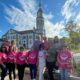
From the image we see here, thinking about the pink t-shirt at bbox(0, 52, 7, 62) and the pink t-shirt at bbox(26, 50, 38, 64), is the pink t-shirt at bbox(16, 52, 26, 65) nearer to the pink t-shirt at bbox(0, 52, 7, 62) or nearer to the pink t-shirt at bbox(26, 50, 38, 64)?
the pink t-shirt at bbox(26, 50, 38, 64)

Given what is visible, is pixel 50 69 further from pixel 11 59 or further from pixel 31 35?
pixel 31 35

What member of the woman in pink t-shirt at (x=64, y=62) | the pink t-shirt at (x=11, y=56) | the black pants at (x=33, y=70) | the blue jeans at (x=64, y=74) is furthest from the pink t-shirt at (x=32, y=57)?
the blue jeans at (x=64, y=74)

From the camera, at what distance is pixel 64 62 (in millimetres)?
8906

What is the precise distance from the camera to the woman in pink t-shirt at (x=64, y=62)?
886 cm

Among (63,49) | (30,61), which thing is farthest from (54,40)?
(30,61)

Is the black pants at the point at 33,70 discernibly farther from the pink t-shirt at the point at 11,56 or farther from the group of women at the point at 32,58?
the pink t-shirt at the point at 11,56

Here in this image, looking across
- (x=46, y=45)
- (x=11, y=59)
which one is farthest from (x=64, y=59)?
(x=11, y=59)

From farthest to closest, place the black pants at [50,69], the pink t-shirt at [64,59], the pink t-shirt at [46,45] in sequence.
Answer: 1. the pink t-shirt at [46,45]
2. the black pants at [50,69]
3. the pink t-shirt at [64,59]

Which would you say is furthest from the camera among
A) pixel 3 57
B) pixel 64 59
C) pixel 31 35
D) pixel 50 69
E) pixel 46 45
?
pixel 31 35

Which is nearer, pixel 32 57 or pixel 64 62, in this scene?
pixel 64 62

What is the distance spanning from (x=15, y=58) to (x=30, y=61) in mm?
578

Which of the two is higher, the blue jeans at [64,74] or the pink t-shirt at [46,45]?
the pink t-shirt at [46,45]

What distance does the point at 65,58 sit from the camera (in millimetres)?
8883

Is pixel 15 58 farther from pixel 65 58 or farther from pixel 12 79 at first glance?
pixel 65 58
